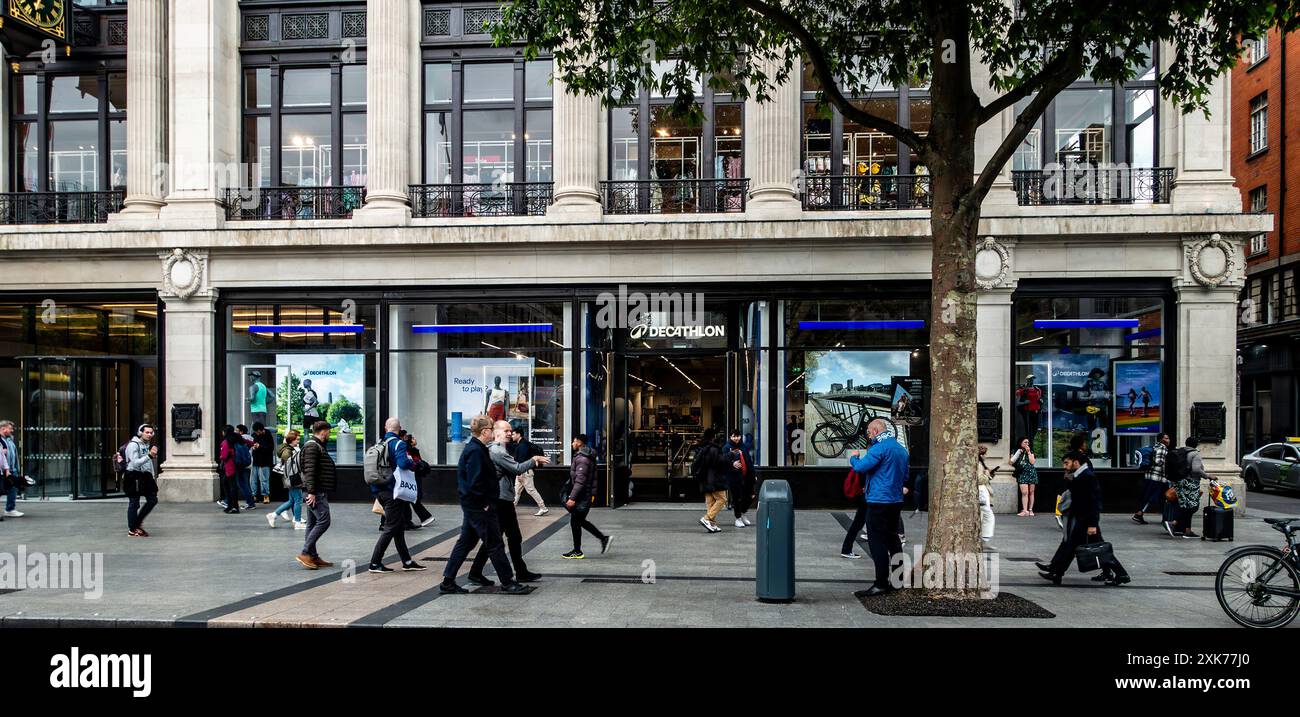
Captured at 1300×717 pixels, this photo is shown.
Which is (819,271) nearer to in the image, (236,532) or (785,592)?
(785,592)

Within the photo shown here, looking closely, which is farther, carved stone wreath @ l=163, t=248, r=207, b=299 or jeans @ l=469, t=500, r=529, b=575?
carved stone wreath @ l=163, t=248, r=207, b=299

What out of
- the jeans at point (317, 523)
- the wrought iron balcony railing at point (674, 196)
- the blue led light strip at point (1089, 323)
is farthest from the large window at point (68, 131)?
the blue led light strip at point (1089, 323)

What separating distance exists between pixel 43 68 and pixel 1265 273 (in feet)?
140

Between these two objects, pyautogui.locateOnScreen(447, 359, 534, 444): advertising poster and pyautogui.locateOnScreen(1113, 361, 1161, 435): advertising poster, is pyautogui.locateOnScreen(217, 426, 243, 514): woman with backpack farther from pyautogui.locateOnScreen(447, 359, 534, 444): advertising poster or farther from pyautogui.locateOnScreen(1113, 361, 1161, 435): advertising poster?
pyautogui.locateOnScreen(1113, 361, 1161, 435): advertising poster

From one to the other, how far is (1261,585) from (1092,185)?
11528 mm

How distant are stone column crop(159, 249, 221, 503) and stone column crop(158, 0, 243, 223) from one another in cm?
104

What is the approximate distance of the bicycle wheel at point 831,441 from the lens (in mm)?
17719

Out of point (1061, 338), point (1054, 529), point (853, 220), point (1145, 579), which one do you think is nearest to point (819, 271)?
point (853, 220)

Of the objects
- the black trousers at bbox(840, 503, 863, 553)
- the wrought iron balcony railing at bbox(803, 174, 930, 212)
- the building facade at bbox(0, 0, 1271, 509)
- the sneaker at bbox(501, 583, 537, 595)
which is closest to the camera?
the sneaker at bbox(501, 583, 537, 595)

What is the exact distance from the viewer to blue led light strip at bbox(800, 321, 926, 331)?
1772 centimetres

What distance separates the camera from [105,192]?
63.2 ft

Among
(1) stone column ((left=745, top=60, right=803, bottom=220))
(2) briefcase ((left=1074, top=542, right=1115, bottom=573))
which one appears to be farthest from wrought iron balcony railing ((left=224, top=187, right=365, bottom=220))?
(2) briefcase ((left=1074, top=542, right=1115, bottom=573))

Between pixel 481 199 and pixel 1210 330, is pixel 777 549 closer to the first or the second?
pixel 481 199

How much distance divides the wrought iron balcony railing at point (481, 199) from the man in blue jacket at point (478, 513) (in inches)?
385
